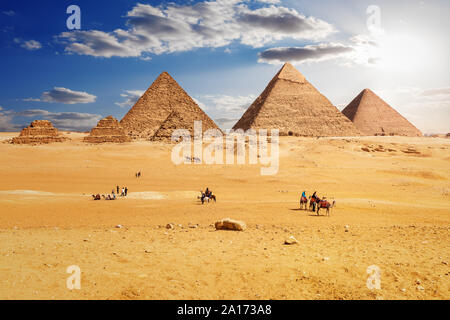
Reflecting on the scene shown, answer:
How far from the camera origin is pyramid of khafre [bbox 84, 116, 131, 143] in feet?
168

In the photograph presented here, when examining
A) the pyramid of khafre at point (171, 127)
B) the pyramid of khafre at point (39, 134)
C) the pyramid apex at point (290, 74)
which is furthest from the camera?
the pyramid apex at point (290, 74)

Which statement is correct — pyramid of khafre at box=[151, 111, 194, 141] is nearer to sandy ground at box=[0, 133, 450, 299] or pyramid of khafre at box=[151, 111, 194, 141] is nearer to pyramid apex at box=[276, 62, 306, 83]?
sandy ground at box=[0, 133, 450, 299]

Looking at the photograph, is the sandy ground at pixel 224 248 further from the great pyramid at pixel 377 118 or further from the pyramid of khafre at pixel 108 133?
the great pyramid at pixel 377 118

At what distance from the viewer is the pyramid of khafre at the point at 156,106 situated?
61031mm

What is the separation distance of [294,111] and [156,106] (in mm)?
32856

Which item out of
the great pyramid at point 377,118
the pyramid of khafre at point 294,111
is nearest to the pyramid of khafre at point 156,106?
the pyramid of khafre at point 294,111

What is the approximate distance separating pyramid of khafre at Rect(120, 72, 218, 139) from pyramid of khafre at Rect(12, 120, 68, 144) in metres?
12.9

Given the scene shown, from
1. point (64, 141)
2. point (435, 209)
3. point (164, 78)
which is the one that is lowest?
point (435, 209)

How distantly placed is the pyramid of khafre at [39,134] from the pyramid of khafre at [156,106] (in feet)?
42.2

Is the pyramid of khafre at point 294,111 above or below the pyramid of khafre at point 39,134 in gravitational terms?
above
